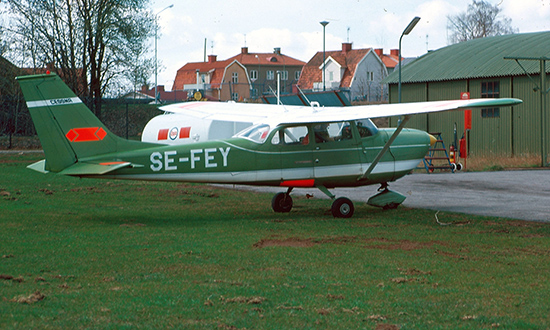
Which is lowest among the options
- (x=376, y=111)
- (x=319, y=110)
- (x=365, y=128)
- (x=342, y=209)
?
(x=342, y=209)

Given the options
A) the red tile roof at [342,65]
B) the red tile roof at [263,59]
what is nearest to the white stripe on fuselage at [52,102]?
the red tile roof at [342,65]

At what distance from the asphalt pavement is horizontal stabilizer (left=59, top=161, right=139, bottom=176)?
684 centimetres

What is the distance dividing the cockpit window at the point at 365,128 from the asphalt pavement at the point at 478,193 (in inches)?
89.3


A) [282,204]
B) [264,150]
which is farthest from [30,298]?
[282,204]

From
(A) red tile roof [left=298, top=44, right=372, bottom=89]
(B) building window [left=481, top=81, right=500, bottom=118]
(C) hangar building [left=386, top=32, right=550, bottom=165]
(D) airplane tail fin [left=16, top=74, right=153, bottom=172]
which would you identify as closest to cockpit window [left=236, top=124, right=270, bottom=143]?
(D) airplane tail fin [left=16, top=74, right=153, bottom=172]

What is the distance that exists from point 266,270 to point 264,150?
5686 millimetres

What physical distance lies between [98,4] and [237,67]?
74304 millimetres

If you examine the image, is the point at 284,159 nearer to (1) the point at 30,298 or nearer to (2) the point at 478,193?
(2) the point at 478,193

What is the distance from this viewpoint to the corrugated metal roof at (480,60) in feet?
109

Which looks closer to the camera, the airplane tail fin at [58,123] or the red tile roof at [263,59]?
the airplane tail fin at [58,123]

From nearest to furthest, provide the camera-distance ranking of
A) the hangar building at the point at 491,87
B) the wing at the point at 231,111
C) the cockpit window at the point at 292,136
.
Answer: the cockpit window at the point at 292,136 → the wing at the point at 231,111 → the hangar building at the point at 491,87

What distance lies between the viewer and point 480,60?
3559 centimetres

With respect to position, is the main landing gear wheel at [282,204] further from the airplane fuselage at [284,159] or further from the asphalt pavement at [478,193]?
the asphalt pavement at [478,193]

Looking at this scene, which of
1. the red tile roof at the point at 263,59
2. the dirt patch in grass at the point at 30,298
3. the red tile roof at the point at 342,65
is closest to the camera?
the dirt patch in grass at the point at 30,298
